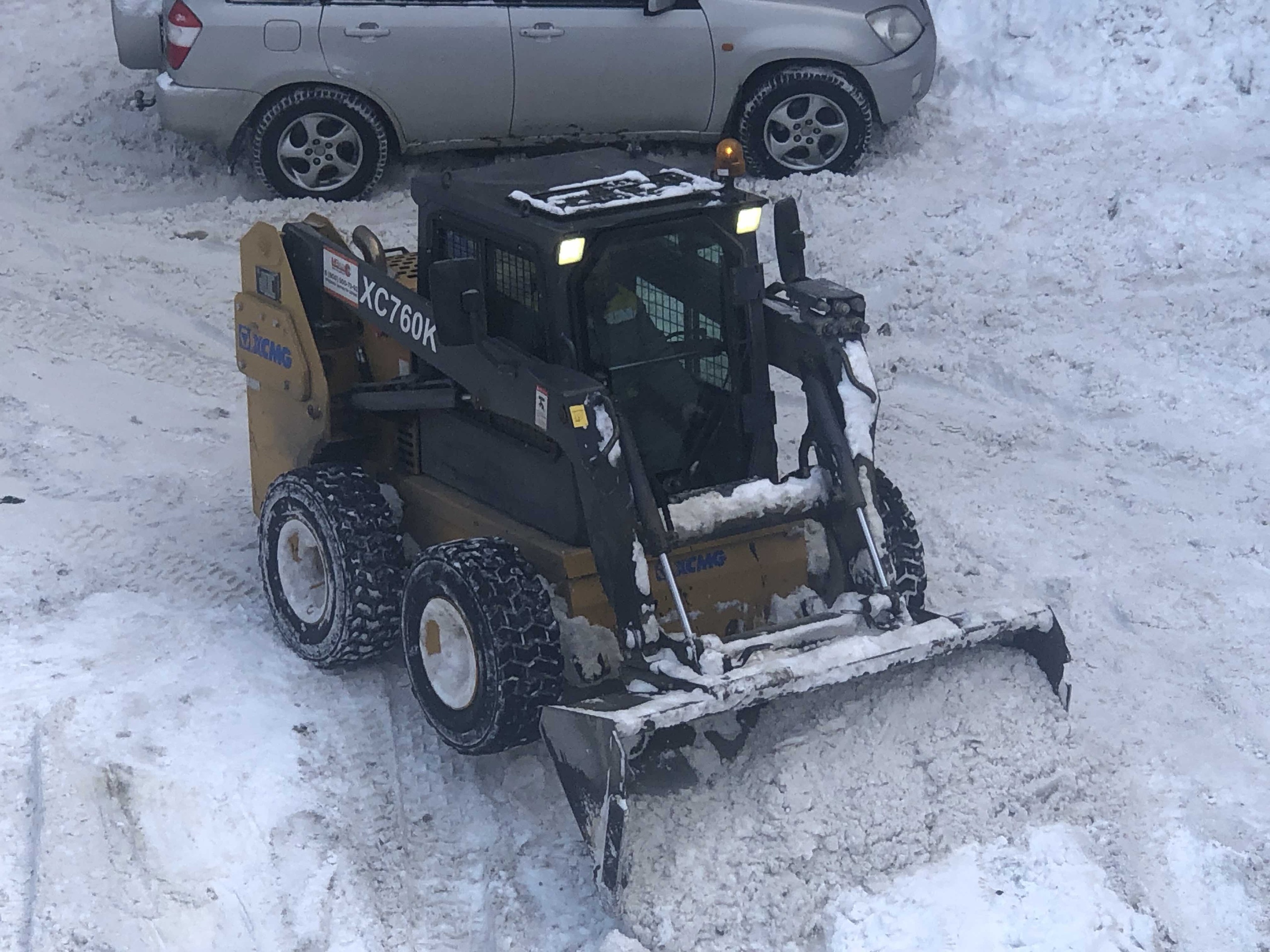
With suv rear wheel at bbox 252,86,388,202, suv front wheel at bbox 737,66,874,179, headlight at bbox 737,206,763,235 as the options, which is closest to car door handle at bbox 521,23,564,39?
suv rear wheel at bbox 252,86,388,202

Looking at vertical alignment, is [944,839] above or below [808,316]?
below

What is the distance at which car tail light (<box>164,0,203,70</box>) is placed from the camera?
940cm

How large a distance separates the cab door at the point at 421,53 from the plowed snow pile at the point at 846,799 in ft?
19.5

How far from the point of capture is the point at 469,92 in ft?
32.0

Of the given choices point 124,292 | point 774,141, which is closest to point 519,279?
point 124,292

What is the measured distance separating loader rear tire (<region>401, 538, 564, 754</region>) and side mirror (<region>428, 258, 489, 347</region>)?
2.22 ft

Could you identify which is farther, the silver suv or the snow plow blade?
the silver suv

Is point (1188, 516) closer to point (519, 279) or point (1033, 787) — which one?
point (1033, 787)

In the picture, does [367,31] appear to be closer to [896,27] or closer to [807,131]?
[807,131]

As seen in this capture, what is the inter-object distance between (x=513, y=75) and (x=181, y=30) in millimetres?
2038

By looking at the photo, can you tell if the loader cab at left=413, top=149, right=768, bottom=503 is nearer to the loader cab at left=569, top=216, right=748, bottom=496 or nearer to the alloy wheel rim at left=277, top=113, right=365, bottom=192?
the loader cab at left=569, top=216, right=748, bottom=496

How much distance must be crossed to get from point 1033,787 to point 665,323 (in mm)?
1897

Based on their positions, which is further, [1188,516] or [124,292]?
[124,292]

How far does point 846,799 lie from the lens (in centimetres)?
468
